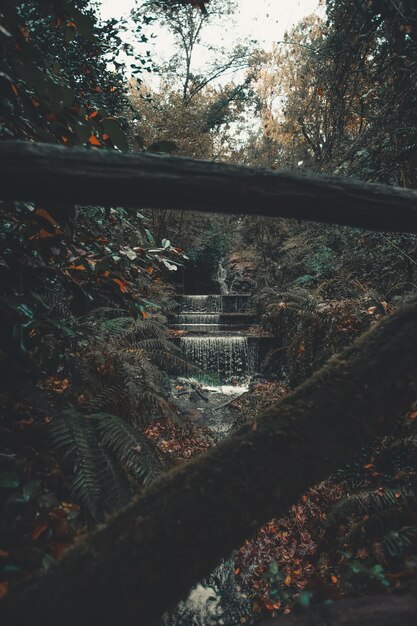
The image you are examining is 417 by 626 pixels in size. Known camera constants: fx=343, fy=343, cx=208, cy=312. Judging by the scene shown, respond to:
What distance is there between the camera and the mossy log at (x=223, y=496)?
0.90 meters

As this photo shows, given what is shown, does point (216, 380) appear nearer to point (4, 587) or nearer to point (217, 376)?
point (217, 376)

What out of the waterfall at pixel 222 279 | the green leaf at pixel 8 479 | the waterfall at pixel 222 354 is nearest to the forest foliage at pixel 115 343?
the green leaf at pixel 8 479

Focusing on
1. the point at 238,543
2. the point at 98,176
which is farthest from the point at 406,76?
the point at 238,543

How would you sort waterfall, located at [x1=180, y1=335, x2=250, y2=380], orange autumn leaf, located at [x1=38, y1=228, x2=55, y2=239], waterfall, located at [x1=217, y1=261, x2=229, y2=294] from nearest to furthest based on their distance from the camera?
orange autumn leaf, located at [x1=38, y1=228, x2=55, y2=239]
waterfall, located at [x1=180, y1=335, x2=250, y2=380]
waterfall, located at [x1=217, y1=261, x2=229, y2=294]

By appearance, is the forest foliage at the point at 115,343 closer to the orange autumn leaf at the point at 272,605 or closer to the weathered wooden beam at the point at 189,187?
the orange autumn leaf at the point at 272,605

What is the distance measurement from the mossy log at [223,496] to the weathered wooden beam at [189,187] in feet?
1.42

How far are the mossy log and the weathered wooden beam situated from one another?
0.43m

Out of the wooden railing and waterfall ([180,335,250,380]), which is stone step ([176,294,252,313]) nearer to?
waterfall ([180,335,250,380])

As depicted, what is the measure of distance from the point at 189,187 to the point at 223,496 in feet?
3.10

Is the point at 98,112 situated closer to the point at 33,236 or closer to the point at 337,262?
the point at 33,236

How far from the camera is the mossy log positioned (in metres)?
0.90

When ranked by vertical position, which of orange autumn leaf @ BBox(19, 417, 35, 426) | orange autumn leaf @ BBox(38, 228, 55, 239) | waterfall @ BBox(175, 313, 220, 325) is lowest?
waterfall @ BBox(175, 313, 220, 325)

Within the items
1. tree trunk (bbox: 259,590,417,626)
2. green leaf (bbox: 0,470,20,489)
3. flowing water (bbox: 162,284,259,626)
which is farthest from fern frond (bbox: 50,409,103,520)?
flowing water (bbox: 162,284,259,626)

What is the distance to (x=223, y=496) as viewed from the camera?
41.5 inches
